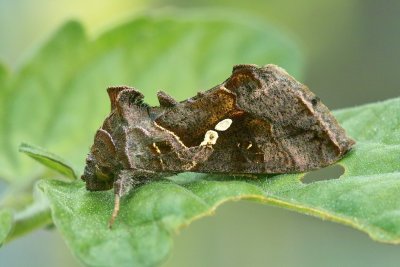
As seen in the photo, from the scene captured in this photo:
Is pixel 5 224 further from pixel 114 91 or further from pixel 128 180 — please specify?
pixel 114 91

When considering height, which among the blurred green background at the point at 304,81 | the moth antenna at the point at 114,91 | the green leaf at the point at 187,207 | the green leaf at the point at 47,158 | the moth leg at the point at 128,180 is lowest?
the green leaf at the point at 187,207

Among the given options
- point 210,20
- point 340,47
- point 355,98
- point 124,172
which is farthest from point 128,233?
point 340,47

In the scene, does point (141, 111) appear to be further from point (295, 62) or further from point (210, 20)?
point (295, 62)

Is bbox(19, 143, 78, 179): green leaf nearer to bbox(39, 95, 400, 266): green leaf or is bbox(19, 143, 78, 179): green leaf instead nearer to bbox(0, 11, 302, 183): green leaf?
Result: bbox(39, 95, 400, 266): green leaf

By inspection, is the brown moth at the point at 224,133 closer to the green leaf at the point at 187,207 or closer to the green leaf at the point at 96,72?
the green leaf at the point at 187,207

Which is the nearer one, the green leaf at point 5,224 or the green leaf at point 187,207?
the green leaf at point 187,207

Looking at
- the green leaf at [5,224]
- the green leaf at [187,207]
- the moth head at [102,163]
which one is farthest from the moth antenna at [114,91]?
the green leaf at [5,224]

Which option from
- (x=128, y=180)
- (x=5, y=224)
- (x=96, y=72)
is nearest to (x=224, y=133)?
(x=128, y=180)
